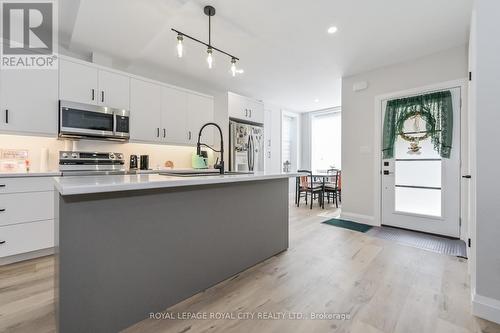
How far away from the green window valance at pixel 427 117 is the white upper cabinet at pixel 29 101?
4.71m

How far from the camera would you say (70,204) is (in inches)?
46.8

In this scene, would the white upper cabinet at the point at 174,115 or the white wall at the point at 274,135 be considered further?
the white wall at the point at 274,135

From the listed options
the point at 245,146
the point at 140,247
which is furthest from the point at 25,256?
the point at 245,146

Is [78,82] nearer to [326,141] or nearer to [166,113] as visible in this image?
[166,113]

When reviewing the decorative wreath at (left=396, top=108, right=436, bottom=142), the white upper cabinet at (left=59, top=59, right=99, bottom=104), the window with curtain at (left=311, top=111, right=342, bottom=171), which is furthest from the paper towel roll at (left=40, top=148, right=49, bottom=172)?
the window with curtain at (left=311, top=111, right=342, bottom=171)

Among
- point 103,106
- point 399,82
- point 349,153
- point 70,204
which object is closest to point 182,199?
point 70,204

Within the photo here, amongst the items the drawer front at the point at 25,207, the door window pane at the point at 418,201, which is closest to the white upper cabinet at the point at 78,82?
the drawer front at the point at 25,207

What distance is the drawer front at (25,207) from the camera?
233cm

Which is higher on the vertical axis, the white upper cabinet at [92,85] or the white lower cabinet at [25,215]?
the white upper cabinet at [92,85]

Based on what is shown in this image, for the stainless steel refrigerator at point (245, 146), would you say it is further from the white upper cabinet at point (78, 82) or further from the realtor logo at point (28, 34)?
the realtor logo at point (28, 34)

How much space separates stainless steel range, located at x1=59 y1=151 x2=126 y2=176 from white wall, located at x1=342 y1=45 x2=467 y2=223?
375 centimetres

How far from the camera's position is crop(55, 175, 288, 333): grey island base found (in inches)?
47.9

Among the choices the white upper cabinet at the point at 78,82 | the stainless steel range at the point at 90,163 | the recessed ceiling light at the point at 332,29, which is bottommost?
the stainless steel range at the point at 90,163

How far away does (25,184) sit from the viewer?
2.44 meters
